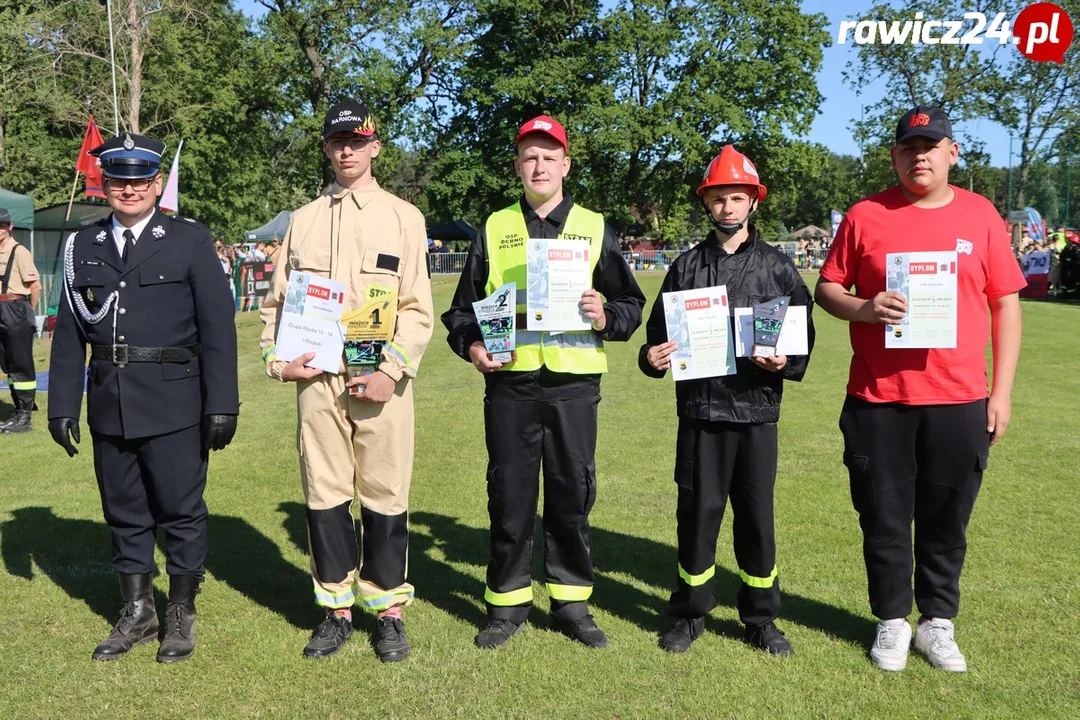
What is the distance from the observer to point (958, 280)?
3973mm

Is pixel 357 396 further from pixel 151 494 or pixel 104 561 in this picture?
pixel 104 561

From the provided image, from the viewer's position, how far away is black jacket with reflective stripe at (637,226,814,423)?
4.25 metres

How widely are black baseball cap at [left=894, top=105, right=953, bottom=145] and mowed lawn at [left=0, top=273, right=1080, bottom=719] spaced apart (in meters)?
2.34

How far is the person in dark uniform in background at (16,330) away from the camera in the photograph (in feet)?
31.8

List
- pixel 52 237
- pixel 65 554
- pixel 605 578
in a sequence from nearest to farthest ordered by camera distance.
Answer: pixel 605 578
pixel 65 554
pixel 52 237

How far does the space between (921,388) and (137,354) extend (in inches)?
138

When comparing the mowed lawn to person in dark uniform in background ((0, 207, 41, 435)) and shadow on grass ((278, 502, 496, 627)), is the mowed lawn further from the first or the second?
person in dark uniform in background ((0, 207, 41, 435))

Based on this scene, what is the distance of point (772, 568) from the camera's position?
4344 millimetres

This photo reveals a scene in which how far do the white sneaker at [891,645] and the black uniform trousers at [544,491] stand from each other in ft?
4.43

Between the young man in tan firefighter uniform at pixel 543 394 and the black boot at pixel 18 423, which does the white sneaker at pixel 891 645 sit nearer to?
the young man in tan firefighter uniform at pixel 543 394

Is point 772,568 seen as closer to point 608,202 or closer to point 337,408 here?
point 337,408

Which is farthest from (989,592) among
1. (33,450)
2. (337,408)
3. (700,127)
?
(700,127)

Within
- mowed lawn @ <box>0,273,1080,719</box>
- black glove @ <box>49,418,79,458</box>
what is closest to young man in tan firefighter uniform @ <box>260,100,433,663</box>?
mowed lawn @ <box>0,273,1080,719</box>

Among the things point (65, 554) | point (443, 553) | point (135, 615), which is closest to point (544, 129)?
point (443, 553)
